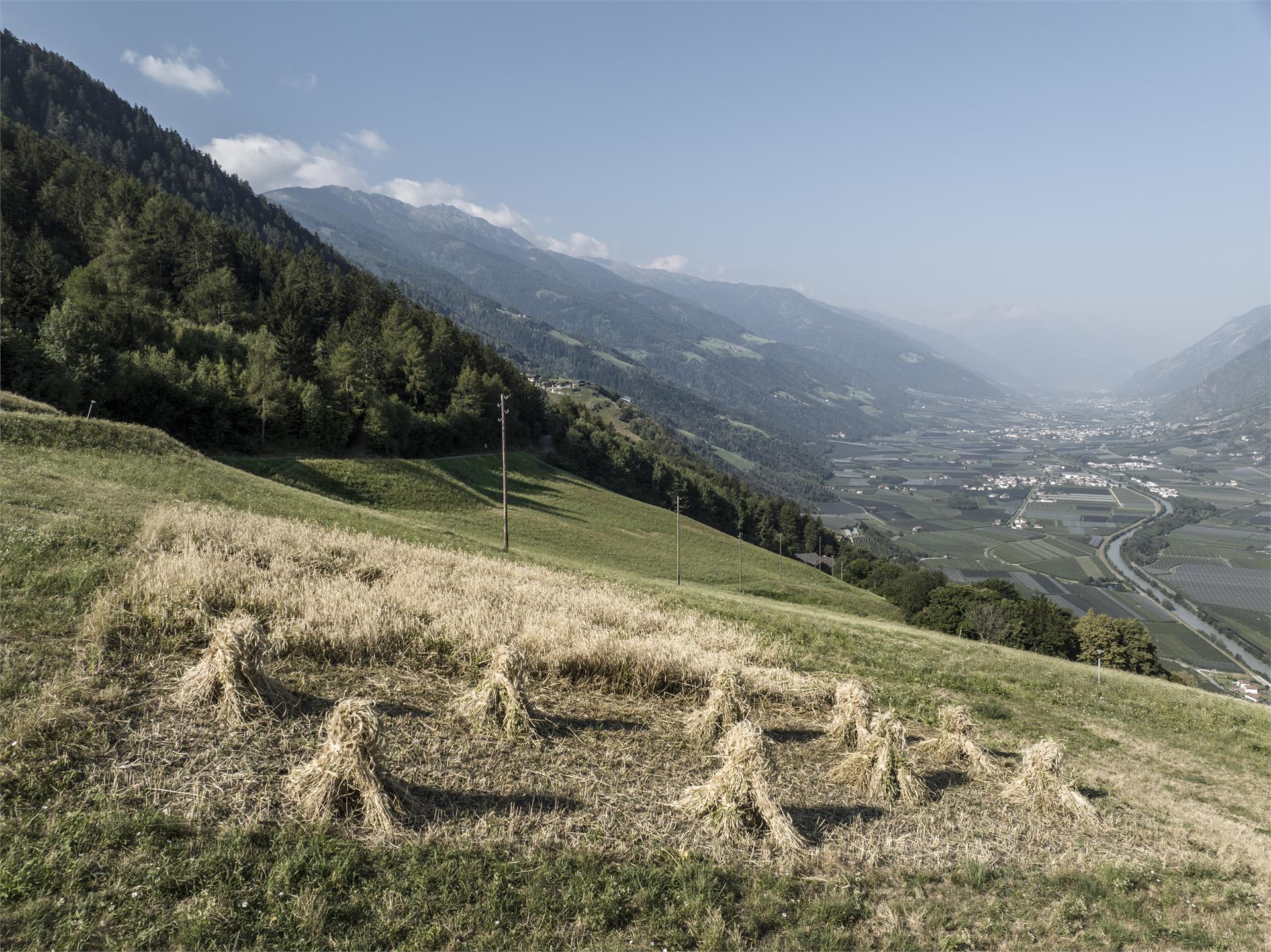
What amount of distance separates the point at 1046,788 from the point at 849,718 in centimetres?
314

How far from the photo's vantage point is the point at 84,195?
85812 millimetres

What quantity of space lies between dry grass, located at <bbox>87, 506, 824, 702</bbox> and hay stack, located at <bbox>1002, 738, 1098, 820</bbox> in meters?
3.88

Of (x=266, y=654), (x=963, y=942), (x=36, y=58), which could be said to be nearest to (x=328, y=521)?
(x=266, y=654)

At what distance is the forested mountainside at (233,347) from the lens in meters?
48.1

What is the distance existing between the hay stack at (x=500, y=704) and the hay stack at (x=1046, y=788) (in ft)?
26.6

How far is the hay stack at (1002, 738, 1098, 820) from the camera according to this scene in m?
9.53

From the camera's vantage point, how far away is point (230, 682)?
7.94 metres

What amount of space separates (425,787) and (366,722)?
1.19 m

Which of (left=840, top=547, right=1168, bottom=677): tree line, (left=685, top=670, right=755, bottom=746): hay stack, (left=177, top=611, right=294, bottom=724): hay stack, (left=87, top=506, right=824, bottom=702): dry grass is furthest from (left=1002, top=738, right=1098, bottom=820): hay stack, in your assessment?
(left=840, top=547, right=1168, bottom=677): tree line

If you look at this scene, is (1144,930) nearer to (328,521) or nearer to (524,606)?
(524,606)

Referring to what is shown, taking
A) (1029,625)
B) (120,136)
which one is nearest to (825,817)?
(1029,625)

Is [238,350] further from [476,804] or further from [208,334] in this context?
[476,804]

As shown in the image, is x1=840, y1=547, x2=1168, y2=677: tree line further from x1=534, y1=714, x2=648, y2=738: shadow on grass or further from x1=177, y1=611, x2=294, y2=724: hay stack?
x1=177, y1=611, x2=294, y2=724: hay stack

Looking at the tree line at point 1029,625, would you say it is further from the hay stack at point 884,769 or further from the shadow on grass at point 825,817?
the shadow on grass at point 825,817
